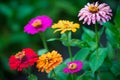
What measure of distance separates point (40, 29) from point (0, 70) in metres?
→ 1.11

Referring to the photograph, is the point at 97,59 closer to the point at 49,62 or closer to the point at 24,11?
the point at 49,62

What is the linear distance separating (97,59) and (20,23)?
1200mm

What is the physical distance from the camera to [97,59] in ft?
3.12

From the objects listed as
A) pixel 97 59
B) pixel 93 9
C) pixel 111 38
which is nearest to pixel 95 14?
pixel 93 9

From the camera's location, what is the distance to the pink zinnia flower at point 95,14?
86 centimetres

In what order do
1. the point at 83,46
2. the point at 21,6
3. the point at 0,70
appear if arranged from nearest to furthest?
the point at 83,46 → the point at 0,70 → the point at 21,6

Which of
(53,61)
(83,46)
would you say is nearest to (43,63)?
(53,61)

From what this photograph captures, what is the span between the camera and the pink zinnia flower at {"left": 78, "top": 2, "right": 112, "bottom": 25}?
864 mm

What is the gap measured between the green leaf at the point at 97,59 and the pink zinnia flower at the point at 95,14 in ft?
0.35

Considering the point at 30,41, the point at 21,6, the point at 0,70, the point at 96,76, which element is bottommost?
the point at 96,76

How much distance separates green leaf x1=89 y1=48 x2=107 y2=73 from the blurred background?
1.01m

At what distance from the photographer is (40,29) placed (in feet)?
3.13

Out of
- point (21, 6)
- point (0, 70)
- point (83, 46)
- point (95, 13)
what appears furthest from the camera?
point (21, 6)

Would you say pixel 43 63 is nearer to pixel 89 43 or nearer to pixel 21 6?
pixel 89 43
